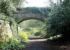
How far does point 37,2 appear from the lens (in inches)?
1137

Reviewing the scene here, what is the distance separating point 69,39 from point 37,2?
35.6 ft

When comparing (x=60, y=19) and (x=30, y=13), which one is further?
(x=30, y=13)

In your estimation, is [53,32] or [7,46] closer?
[7,46]

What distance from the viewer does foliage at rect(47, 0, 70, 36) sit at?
1769 centimetres

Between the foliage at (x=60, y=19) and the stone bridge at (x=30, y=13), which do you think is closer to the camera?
the foliage at (x=60, y=19)

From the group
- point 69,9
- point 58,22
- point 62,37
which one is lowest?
point 62,37

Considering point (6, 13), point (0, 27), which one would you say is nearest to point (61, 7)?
point (6, 13)

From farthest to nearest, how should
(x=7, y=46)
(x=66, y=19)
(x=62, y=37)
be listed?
(x=62, y=37), (x=66, y=19), (x=7, y=46)

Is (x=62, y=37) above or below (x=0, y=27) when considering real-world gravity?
below

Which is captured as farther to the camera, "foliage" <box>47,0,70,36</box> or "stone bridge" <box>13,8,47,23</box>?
"stone bridge" <box>13,8,47,23</box>

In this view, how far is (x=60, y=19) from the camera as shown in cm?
1819

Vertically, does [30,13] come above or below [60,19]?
below

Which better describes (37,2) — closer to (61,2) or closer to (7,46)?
(61,2)

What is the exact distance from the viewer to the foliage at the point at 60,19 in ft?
58.0
